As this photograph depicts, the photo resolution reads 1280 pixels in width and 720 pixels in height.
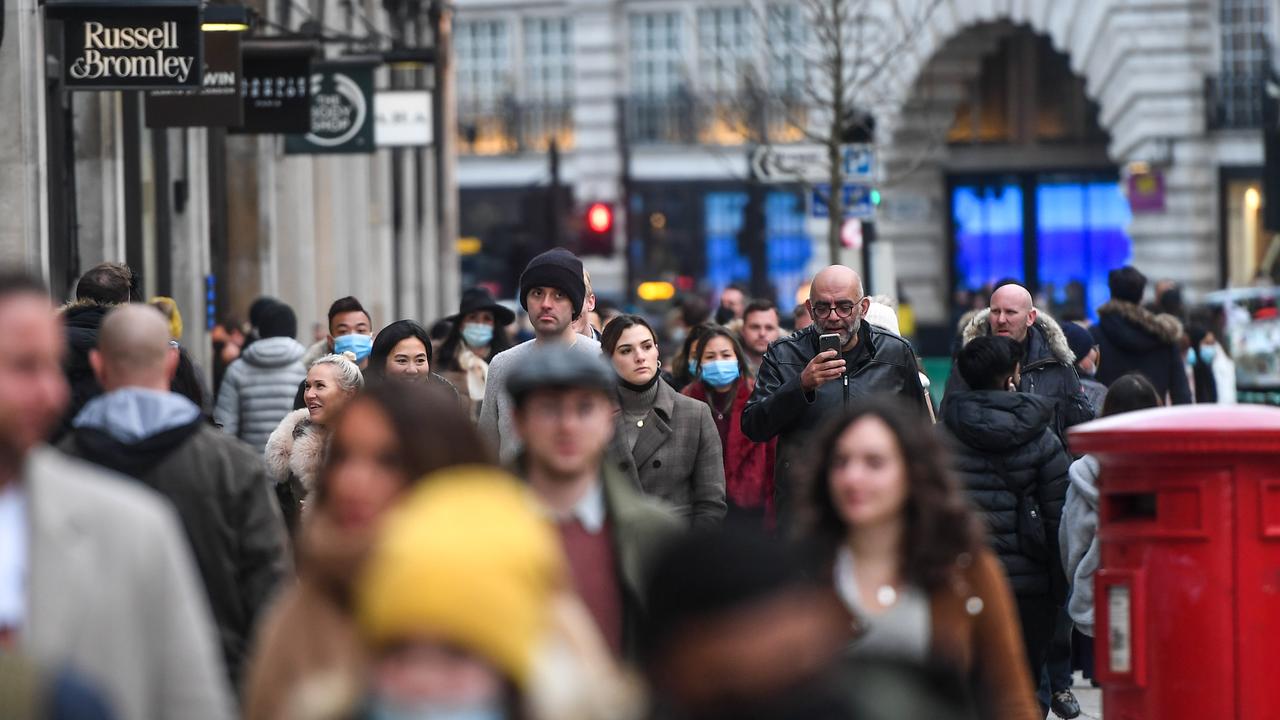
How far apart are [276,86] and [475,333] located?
4819 millimetres

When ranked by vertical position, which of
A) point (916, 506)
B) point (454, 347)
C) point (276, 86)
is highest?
point (276, 86)

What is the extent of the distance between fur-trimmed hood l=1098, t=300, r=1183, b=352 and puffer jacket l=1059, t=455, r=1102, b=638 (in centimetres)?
548

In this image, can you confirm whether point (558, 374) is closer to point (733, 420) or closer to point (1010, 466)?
point (1010, 466)

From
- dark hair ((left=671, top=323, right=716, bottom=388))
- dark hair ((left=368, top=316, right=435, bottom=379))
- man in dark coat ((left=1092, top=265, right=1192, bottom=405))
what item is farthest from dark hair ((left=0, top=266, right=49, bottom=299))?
man in dark coat ((left=1092, top=265, right=1192, bottom=405))

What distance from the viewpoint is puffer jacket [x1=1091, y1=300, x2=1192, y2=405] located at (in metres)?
15.0

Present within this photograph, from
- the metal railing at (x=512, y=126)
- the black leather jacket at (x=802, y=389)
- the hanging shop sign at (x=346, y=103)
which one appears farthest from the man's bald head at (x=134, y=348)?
the metal railing at (x=512, y=126)

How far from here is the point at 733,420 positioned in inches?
478

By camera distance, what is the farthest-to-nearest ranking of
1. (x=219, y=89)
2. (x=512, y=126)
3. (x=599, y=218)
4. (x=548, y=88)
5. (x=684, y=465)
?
(x=512, y=126) < (x=548, y=88) < (x=599, y=218) < (x=219, y=89) < (x=684, y=465)

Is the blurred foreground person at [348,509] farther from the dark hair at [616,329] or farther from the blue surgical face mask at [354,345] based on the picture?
the blue surgical face mask at [354,345]

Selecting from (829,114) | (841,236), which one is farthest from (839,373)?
(829,114)

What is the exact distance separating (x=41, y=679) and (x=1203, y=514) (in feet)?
14.9

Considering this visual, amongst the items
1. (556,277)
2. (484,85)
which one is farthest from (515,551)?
(484,85)

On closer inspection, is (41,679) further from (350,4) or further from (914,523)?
(350,4)

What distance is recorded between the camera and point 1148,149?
42.8 metres
